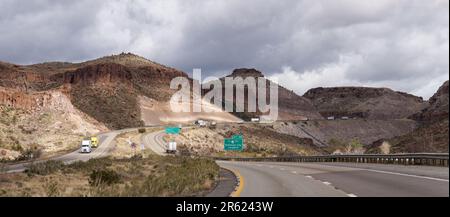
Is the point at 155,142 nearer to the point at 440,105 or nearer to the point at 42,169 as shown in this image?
the point at 42,169

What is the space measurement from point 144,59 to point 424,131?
109373 millimetres

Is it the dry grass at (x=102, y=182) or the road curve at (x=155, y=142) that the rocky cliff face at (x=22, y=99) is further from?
the dry grass at (x=102, y=182)

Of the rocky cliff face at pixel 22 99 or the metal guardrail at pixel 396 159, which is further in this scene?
the rocky cliff face at pixel 22 99

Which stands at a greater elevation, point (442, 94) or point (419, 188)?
point (442, 94)

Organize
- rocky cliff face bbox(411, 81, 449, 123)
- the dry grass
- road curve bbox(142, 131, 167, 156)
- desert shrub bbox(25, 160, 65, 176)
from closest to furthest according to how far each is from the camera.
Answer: the dry grass → desert shrub bbox(25, 160, 65, 176) → road curve bbox(142, 131, 167, 156) → rocky cliff face bbox(411, 81, 449, 123)

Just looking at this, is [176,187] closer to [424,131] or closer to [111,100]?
[424,131]

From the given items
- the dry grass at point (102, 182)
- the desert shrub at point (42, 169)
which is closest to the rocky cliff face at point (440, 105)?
the desert shrub at point (42, 169)

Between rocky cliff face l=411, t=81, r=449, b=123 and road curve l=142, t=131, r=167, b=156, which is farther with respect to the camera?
rocky cliff face l=411, t=81, r=449, b=123

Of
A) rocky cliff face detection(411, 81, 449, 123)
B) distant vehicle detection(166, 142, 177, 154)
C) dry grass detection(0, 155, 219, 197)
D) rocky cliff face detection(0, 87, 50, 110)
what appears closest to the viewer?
dry grass detection(0, 155, 219, 197)

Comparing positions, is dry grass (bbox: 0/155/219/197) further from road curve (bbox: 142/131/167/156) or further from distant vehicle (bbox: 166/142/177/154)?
road curve (bbox: 142/131/167/156)

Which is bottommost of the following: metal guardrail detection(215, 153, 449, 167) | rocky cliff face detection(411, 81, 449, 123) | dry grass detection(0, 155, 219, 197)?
dry grass detection(0, 155, 219, 197)

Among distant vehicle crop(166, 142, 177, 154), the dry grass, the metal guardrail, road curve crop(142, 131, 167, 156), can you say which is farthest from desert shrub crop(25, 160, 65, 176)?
distant vehicle crop(166, 142, 177, 154)

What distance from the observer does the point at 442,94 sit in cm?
17450
